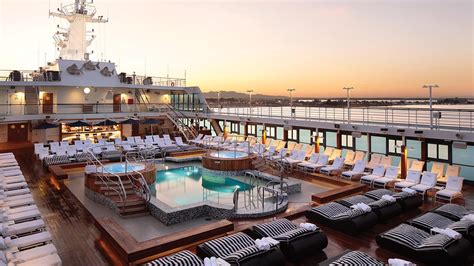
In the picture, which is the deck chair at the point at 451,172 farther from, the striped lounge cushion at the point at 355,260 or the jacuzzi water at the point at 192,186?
the striped lounge cushion at the point at 355,260

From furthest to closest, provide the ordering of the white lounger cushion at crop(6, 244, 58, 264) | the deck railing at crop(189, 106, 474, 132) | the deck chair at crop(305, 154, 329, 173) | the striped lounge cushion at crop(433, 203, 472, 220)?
the deck chair at crop(305, 154, 329, 173) → the deck railing at crop(189, 106, 474, 132) → the striped lounge cushion at crop(433, 203, 472, 220) → the white lounger cushion at crop(6, 244, 58, 264)

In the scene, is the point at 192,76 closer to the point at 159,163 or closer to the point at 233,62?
the point at 233,62

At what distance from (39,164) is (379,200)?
1268 centimetres

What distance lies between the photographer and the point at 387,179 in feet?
31.4

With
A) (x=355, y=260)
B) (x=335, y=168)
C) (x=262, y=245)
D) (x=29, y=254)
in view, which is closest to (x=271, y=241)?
(x=262, y=245)

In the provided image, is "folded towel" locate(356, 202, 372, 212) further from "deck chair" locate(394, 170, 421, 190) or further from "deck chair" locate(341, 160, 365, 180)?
"deck chair" locate(341, 160, 365, 180)

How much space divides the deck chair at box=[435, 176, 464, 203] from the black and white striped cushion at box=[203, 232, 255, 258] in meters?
5.77

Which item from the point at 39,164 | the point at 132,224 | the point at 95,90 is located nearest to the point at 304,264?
the point at 132,224

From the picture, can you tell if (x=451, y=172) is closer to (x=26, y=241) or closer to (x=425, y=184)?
(x=425, y=184)

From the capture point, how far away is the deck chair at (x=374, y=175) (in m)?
9.75

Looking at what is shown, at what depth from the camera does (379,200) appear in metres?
7.01

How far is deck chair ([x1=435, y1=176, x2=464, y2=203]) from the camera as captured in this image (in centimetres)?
810

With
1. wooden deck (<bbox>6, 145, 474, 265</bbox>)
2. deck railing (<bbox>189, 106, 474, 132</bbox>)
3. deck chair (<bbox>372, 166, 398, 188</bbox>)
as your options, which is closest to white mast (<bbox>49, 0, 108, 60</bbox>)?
deck railing (<bbox>189, 106, 474, 132</bbox>)

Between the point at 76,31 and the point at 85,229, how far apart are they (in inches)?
→ 760
